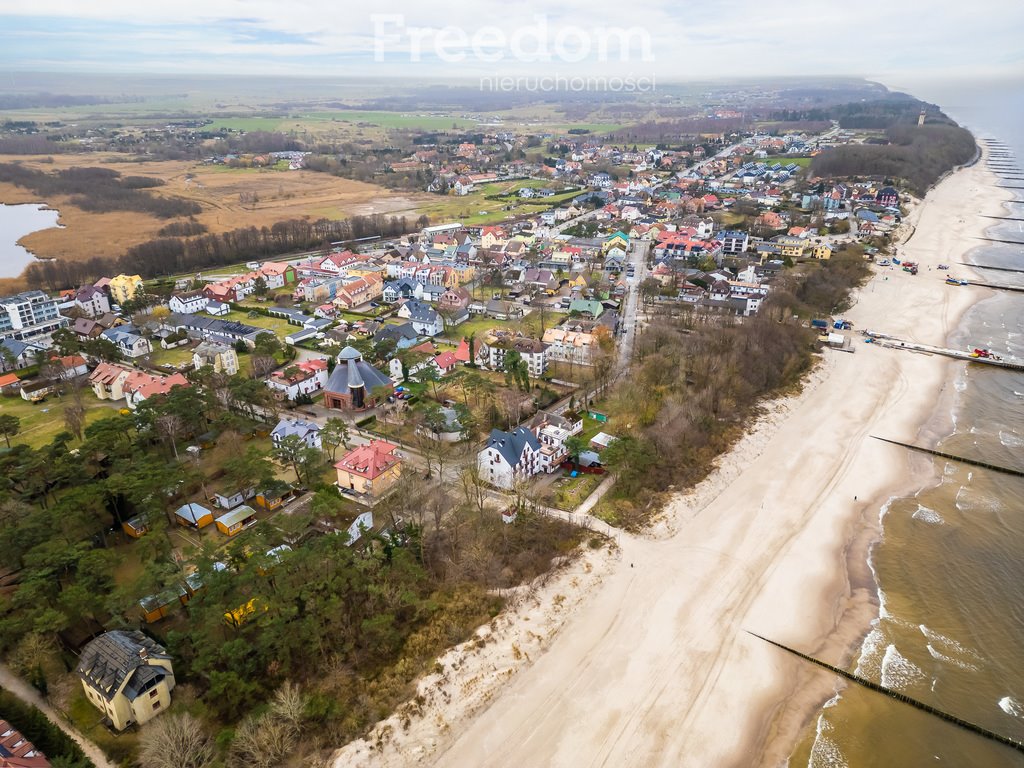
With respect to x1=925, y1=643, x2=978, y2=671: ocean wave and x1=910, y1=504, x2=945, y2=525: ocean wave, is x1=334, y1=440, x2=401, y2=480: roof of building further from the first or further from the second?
x1=910, y1=504, x2=945, y2=525: ocean wave

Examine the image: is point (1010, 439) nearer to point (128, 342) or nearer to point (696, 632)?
point (696, 632)

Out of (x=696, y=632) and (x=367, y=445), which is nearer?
(x=696, y=632)

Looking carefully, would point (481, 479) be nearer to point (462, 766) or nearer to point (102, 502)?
point (462, 766)

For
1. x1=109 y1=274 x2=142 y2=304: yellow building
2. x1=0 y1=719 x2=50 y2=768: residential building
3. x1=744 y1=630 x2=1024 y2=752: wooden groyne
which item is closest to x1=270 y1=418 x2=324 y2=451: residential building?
x1=0 y1=719 x2=50 y2=768: residential building

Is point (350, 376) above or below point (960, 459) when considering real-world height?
above

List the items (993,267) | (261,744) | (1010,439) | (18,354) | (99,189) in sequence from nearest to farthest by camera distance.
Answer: (261,744) < (1010,439) < (18,354) < (993,267) < (99,189)


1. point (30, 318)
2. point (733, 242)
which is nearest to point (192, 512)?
point (30, 318)

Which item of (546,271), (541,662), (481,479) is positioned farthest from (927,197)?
(541,662)

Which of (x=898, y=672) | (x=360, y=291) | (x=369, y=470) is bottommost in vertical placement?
(x=898, y=672)
